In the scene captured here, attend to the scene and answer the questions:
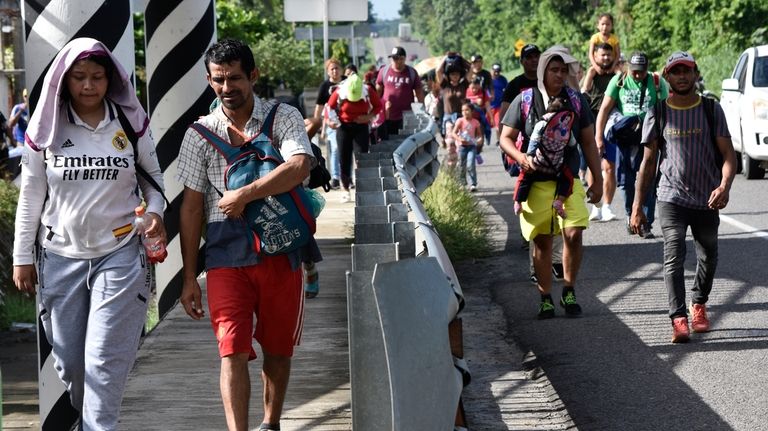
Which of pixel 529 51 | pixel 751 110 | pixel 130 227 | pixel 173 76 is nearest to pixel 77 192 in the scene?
pixel 130 227

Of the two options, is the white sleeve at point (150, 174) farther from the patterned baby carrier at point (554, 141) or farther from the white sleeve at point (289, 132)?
the patterned baby carrier at point (554, 141)

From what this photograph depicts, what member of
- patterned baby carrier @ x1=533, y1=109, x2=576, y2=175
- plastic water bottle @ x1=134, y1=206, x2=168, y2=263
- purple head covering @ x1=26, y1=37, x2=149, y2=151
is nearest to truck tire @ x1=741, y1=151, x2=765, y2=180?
patterned baby carrier @ x1=533, y1=109, x2=576, y2=175

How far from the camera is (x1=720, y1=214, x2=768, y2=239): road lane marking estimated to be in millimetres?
13680

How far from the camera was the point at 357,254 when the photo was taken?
16.3ft

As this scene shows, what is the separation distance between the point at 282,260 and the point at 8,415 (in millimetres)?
2668

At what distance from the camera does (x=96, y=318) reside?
18.7ft

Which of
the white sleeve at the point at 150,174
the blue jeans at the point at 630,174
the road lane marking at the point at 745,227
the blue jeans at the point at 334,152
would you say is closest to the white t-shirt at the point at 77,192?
the white sleeve at the point at 150,174

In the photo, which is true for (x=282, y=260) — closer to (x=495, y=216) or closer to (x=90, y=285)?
(x=90, y=285)

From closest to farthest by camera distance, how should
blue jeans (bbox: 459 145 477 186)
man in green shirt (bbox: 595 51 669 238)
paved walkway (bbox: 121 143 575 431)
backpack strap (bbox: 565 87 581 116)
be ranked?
paved walkway (bbox: 121 143 575 431) < backpack strap (bbox: 565 87 581 116) < man in green shirt (bbox: 595 51 669 238) < blue jeans (bbox: 459 145 477 186)

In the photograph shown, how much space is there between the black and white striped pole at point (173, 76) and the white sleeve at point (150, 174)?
387 centimetres

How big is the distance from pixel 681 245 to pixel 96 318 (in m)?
4.48

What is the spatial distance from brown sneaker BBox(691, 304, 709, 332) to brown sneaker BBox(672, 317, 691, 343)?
312 mm

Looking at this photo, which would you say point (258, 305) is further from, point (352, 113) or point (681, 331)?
point (352, 113)

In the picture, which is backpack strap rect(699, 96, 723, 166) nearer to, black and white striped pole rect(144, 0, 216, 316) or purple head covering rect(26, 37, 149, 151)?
black and white striped pole rect(144, 0, 216, 316)
